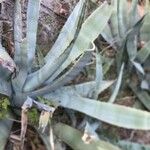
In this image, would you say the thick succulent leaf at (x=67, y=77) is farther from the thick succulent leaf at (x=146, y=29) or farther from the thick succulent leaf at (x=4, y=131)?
the thick succulent leaf at (x=146, y=29)

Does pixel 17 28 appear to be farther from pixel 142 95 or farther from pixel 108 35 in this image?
pixel 142 95

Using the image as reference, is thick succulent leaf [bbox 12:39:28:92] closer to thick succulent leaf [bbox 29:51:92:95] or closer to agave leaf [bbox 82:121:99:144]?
thick succulent leaf [bbox 29:51:92:95]

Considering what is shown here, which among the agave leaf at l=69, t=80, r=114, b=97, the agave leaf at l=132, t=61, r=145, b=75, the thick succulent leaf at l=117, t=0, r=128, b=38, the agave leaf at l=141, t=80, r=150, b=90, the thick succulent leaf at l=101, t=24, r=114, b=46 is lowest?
the agave leaf at l=141, t=80, r=150, b=90

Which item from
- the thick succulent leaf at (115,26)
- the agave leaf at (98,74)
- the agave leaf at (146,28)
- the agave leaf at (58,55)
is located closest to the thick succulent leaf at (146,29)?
the agave leaf at (146,28)

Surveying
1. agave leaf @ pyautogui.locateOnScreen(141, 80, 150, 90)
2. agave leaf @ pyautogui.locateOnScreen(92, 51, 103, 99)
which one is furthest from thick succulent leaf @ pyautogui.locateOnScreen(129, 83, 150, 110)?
agave leaf @ pyautogui.locateOnScreen(92, 51, 103, 99)

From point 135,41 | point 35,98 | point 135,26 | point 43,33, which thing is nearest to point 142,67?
point 135,41

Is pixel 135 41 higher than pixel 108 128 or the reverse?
higher

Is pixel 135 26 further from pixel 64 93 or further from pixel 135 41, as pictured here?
pixel 64 93
